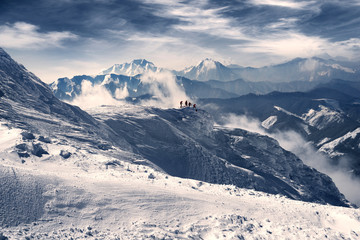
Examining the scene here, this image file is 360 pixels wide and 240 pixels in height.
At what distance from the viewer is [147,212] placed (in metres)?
34.5

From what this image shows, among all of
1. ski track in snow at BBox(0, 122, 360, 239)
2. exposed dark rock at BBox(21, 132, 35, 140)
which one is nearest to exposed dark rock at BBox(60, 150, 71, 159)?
ski track in snow at BBox(0, 122, 360, 239)

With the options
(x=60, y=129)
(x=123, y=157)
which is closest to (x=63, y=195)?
(x=123, y=157)

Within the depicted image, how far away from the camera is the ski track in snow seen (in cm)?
2997

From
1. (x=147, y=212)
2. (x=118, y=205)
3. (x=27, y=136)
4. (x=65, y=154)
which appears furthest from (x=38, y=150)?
(x=147, y=212)

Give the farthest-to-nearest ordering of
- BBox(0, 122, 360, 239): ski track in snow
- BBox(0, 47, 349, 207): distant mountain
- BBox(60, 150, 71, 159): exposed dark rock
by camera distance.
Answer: BBox(60, 150, 71, 159): exposed dark rock < BBox(0, 47, 349, 207): distant mountain < BBox(0, 122, 360, 239): ski track in snow

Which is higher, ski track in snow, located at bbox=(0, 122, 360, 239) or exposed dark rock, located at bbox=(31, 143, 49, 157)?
exposed dark rock, located at bbox=(31, 143, 49, 157)

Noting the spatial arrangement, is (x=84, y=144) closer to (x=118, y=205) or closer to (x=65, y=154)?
(x=65, y=154)

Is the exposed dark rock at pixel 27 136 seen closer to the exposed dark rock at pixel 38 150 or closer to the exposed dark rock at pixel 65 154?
the exposed dark rock at pixel 38 150

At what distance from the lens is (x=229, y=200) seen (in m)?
41.2

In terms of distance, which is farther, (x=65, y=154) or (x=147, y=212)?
(x=65, y=154)

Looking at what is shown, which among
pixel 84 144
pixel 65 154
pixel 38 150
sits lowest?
pixel 84 144

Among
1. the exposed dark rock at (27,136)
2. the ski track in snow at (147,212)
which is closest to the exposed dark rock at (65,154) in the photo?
the ski track in snow at (147,212)

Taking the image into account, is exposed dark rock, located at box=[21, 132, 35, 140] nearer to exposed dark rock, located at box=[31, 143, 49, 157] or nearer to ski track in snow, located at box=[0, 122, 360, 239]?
exposed dark rock, located at box=[31, 143, 49, 157]

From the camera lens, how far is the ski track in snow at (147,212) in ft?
98.3
